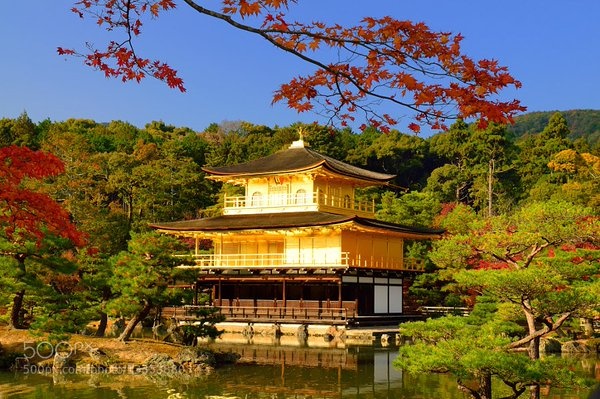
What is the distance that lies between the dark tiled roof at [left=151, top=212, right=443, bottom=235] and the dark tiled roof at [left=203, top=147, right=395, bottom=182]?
2022mm

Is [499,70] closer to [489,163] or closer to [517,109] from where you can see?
[517,109]

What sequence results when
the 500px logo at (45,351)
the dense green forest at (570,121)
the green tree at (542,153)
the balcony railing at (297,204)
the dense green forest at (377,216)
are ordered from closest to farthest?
1. the dense green forest at (377,216)
2. the 500px logo at (45,351)
3. the balcony railing at (297,204)
4. the green tree at (542,153)
5. the dense green forest at (570,121)

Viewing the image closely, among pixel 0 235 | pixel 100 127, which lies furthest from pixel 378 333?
pixel 100 127

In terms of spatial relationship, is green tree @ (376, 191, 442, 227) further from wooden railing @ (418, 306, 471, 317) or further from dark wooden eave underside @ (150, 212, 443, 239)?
wooden railing @ (418, 306, 471, 317)

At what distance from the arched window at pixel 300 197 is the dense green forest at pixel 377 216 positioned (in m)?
3.12

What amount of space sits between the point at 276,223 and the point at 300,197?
2832 millimetres

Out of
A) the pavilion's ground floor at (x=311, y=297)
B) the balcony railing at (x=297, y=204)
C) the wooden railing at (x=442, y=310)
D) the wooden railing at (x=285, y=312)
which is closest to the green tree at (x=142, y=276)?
the wooden railing at (x=285, y=312)

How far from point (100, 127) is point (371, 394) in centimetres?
5775

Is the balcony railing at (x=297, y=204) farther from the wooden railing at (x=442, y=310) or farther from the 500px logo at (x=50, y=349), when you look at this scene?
the 500px logo at (x=50, y=349)

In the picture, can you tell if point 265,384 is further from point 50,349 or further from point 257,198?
point 257,198

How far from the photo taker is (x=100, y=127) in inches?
2662

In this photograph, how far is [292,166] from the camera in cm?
3303

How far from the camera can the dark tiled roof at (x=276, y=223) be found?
2966 cm

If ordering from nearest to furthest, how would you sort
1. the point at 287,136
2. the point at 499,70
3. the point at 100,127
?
the point at 499,70, the point at 287,136, the point at 100,127
